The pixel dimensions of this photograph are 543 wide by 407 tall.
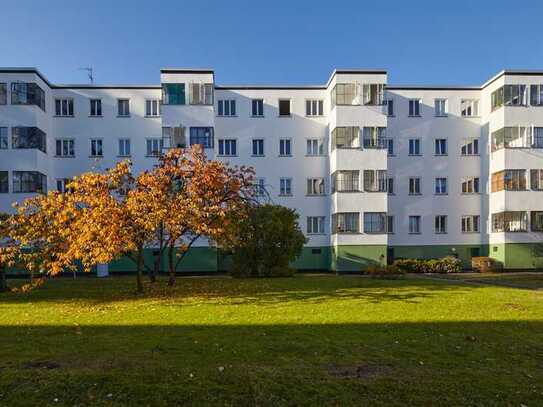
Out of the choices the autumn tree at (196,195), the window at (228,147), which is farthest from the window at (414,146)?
the autumn tree at (196,195)

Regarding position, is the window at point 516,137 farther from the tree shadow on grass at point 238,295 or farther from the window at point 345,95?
the tree shadow on grass at point 238,295

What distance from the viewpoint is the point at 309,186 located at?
116 ft

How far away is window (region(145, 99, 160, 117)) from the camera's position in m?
34.4

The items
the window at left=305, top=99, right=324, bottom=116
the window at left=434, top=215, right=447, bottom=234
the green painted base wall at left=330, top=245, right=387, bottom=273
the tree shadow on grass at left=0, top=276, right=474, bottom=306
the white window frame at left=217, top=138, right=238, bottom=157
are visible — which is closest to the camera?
the tree shadow on grass at left=0, top=276, right=474, bottom=306

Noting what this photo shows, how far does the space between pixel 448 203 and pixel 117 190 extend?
95.8 ft

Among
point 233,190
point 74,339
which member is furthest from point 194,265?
point 74,339

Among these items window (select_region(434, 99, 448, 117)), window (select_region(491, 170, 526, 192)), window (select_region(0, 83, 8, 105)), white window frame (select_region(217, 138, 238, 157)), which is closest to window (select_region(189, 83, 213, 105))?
white window frame (select_region(217, 138, 238, 157))

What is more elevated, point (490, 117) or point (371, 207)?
point (490, 117)

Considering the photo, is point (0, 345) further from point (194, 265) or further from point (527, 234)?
point (527, 234)

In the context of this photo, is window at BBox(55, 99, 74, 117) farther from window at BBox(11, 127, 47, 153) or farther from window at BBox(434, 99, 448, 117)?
window at BBox(434, 99, 448, 117)

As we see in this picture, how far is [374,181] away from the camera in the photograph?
1292 inches

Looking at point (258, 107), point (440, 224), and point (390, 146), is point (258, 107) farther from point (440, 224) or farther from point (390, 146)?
point (440, 224)

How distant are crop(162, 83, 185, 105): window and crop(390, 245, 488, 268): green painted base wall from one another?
21.2 m

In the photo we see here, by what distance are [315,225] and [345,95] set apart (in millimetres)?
10798
